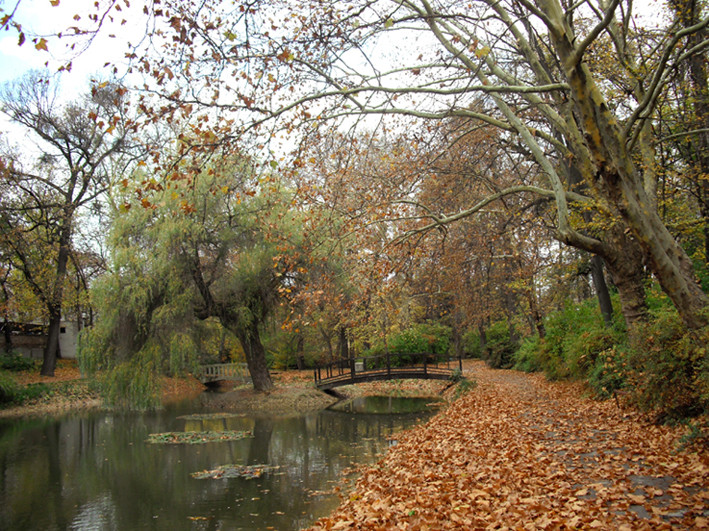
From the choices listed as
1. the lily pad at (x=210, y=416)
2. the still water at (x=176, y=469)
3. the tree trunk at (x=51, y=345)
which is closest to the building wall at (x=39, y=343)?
the tree trunk at (x=51, y=345)

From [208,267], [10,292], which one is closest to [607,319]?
[208,267]

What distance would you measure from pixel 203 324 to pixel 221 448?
7.75 meters

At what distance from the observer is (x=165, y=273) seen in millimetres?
18266

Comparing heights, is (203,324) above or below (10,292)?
below

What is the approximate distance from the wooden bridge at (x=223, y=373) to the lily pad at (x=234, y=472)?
1384cm

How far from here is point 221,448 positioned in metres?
13.2

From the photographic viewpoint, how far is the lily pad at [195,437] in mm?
14117

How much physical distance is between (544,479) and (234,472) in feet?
23.4

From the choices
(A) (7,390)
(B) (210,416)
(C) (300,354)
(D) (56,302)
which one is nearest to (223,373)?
(C) (300,354)

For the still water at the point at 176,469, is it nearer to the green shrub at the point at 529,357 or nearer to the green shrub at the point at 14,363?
the green shrub at the point at 529,357

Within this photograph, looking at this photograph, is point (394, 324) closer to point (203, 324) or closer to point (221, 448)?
point (203, 324)

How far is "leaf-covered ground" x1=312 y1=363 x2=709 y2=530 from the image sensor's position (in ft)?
14.3

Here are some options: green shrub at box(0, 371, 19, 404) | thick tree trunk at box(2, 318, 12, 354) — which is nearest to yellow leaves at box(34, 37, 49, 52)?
green shrub at box(0, 371, 19, 404)

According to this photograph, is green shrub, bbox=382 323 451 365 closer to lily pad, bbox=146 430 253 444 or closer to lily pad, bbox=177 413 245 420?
lily pad, bbox=177 413 245 420
